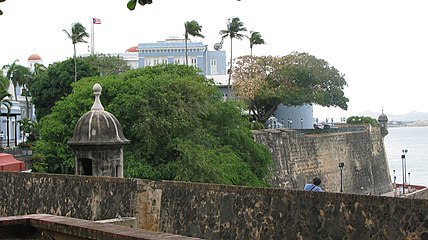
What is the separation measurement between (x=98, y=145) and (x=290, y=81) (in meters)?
37.8

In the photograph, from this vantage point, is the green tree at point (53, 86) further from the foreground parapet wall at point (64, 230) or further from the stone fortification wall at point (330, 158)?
the foreground parapet wall at point (64, 230)

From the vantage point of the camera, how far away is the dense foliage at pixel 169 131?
82.8 ft

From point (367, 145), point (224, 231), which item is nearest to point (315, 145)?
point (367, 145)

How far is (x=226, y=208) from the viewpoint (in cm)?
980

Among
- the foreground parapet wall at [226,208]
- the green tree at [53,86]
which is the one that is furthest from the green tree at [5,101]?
the foreground parapet wall at [226,208]

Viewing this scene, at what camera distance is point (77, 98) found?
91.8 feet

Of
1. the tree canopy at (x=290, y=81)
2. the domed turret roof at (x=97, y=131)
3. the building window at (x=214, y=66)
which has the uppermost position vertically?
the building window at (x=214, y=66)

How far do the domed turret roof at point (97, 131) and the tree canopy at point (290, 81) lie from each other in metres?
35.4

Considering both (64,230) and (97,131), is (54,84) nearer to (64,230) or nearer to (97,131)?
(97,131)

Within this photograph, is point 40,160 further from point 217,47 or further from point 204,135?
point 217,47

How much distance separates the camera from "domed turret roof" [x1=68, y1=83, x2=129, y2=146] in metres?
14.9

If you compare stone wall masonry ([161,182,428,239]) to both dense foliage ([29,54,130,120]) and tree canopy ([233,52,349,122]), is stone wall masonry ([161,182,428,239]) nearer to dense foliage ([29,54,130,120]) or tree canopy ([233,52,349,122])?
dense foliage ([29,54,130,120])

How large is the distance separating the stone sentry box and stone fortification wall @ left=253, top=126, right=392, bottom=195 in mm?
24278

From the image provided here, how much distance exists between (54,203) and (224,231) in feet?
15.4
